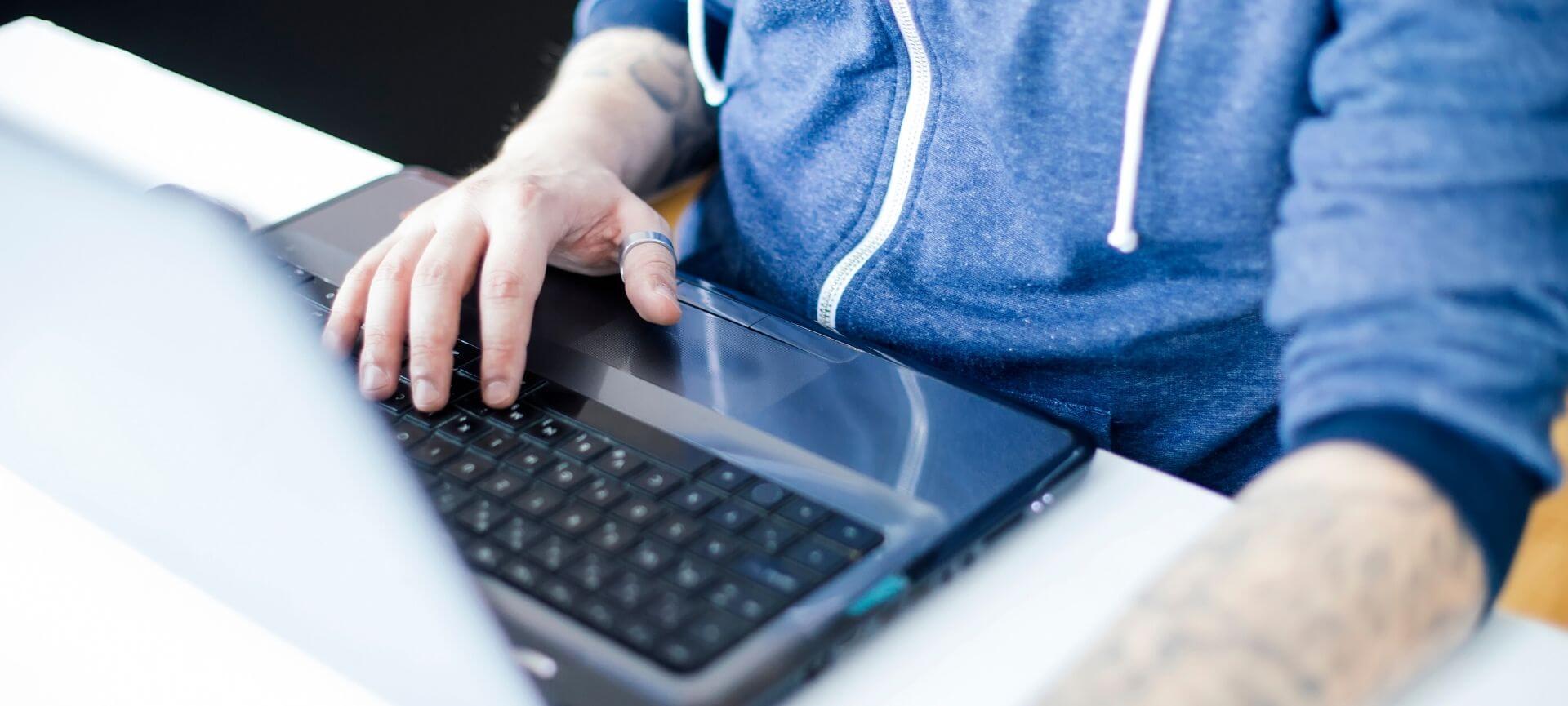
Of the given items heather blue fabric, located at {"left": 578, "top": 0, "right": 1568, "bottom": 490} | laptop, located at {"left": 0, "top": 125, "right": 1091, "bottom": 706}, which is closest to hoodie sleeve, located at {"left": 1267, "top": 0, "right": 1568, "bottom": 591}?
heather blue fabric, located at {"left": 578, "top": 0, "right": 1568, "bottom": 490}

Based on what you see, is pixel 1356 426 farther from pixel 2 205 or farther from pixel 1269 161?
pixel 2 205

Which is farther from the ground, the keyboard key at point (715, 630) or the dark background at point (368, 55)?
the keyboard key at point (715, 630)

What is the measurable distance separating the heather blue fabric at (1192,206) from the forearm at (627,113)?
3cm

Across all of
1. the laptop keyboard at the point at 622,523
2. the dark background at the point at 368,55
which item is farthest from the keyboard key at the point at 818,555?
the dark background at the point at 368,55

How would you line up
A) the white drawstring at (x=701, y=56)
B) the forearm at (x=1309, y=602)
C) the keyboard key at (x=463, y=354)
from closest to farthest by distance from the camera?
the forearm at (x=1309, y=602)
the keyboard key at (x=463, y=354)
the white drawstring at (x=701, y=56)

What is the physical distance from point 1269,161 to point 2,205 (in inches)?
20.9

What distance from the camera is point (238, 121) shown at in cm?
89

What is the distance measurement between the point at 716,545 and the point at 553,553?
2.3 inches

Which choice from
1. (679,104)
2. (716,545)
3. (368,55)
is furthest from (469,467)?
(368,55)

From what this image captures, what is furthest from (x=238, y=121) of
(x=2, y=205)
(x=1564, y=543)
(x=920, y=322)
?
(x=1564, y=543)

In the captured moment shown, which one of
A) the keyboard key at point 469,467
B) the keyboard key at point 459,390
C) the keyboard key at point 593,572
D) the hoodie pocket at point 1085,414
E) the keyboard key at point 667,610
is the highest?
the keyboard key at point 667,610

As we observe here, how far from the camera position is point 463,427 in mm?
521

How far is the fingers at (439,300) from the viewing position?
0.54 m

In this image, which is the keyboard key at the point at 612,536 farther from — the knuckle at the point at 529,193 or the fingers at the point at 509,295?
the knuckle at the point at 529,193
